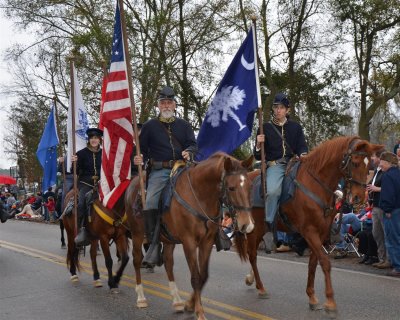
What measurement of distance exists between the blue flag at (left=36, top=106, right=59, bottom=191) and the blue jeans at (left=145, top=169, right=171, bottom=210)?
6604mm

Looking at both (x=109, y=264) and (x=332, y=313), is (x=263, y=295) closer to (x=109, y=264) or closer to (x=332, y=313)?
(x=332, y=313)

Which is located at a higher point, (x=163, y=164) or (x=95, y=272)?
(x=163, y=164)

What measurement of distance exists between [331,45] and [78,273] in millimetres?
20036

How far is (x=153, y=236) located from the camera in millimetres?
7211

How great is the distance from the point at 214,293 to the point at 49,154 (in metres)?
6.94

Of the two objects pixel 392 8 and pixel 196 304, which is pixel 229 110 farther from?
pixel 392 8

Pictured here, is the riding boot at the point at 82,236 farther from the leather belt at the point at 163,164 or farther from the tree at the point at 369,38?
the tree at the point at 369,38

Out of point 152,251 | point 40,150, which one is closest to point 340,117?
point 40,150

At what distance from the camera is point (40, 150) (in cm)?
1379

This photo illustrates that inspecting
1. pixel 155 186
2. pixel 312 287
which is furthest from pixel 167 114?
pixel 312 287

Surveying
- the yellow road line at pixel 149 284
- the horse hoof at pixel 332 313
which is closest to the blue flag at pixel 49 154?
the yellow road line at pixel 149 284

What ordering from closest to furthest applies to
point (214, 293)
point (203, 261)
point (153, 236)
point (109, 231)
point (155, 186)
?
point (203, 261) → point (153, 236) → point (155, 186) → point (214, 293) → point (109, 231)

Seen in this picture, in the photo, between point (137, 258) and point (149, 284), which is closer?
point (137, 258)

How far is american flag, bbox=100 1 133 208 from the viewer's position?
27.5 ft
